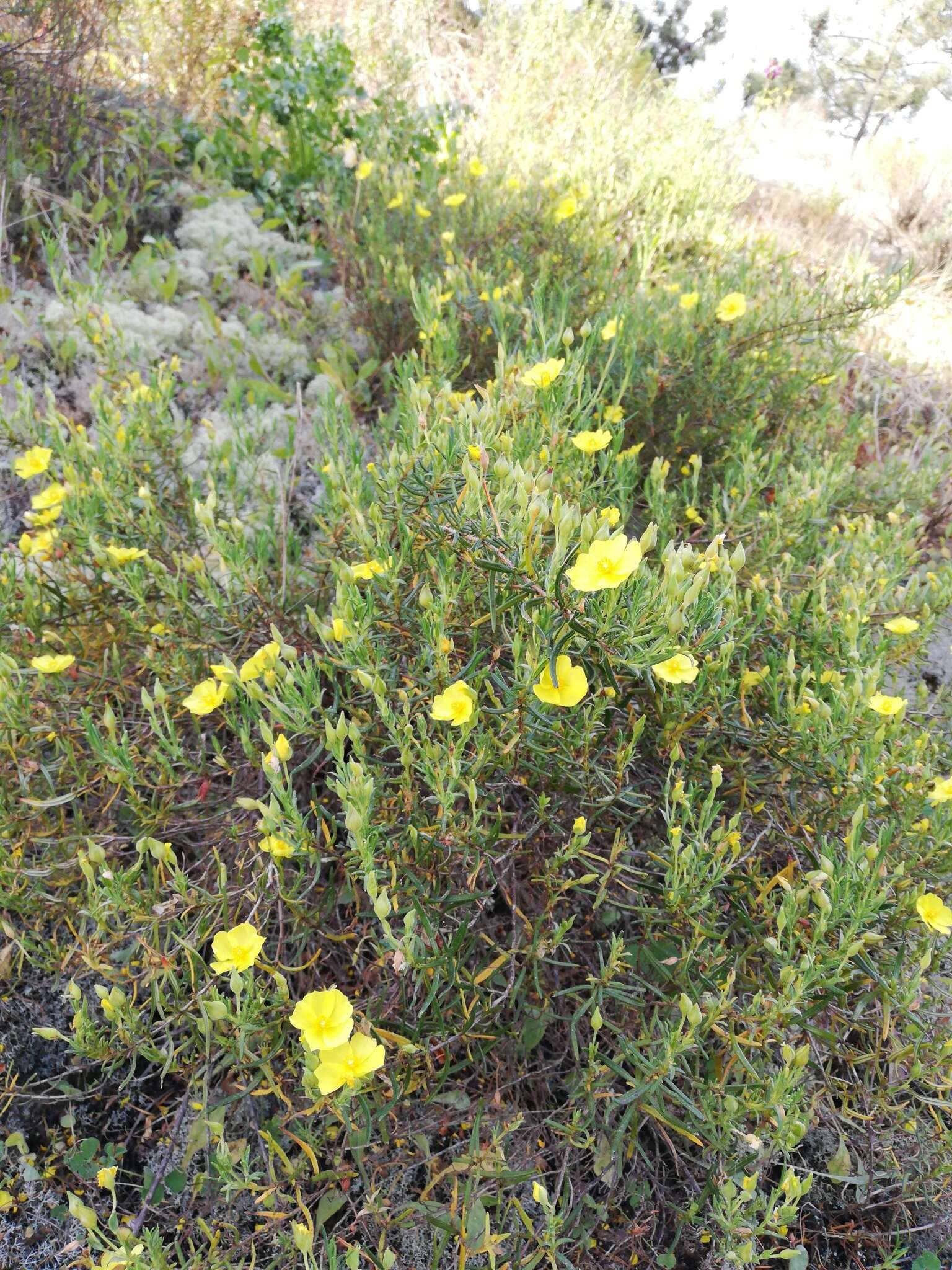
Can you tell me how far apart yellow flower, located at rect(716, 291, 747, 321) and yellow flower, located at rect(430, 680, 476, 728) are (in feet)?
5.62

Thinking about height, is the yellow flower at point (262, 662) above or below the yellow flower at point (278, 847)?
above

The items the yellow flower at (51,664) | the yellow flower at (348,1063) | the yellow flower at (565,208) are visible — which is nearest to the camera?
the yellow flower at (348,1063)

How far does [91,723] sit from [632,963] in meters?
1.09

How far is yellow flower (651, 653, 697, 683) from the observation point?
4.31 feet

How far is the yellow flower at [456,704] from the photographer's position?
1.31 m

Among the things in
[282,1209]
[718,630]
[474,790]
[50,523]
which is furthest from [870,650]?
[50,523]

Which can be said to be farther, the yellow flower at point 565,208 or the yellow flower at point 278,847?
the yellow flower at point 565,208

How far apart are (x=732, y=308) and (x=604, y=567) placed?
1.65 meters

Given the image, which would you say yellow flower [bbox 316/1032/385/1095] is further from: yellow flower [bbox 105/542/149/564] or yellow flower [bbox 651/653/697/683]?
yellow flower [bbox 105/542/149/564]

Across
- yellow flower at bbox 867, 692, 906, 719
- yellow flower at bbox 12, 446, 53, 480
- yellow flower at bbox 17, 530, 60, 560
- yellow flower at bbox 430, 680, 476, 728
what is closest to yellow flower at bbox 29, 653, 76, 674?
yellow flower at bbox 17, 530, 60, 560

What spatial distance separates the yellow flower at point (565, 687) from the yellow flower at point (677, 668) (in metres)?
0.12

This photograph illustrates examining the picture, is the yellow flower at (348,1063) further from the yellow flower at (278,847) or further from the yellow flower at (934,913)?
the yellow flower at (934,913)

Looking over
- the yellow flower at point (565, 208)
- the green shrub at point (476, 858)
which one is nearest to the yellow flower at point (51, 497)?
the green shrub at point (476, 858)

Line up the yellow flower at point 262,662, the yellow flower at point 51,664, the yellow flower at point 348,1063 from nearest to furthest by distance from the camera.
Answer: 1. the yellow flower at point 348,1063
2. the yellow flower at point 262,662
3. the yellow flower at point 51,664
